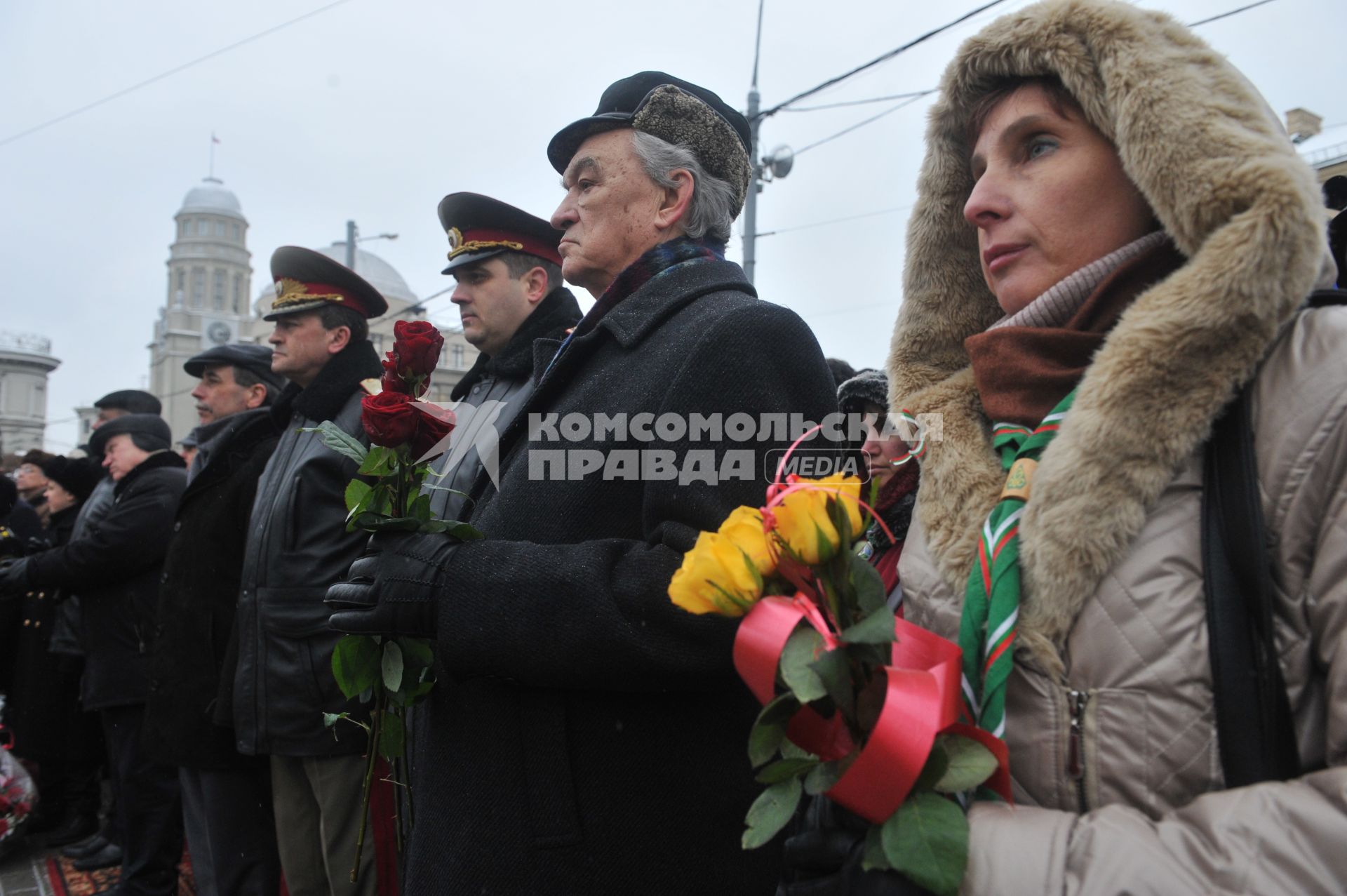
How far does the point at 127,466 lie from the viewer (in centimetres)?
492

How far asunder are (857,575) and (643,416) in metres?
0.80

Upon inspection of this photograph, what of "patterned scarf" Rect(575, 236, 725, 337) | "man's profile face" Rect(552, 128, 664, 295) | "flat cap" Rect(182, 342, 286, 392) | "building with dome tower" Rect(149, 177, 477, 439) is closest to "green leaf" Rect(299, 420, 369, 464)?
"patterned scarf" Rect(575, 236, 725, 337)

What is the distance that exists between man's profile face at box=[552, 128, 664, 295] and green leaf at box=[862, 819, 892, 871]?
1.44m

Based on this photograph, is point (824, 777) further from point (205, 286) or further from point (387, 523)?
point (205, 286)

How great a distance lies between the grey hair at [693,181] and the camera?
2195 millimetres

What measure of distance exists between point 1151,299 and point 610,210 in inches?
52.8

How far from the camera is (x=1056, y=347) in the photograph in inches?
50.4

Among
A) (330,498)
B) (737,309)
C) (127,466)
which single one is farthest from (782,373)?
(127,466)

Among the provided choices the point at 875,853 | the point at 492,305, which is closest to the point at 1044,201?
the point at 875,853

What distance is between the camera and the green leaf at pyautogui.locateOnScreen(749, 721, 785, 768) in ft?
3.53

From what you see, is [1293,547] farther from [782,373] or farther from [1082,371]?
[782,373]

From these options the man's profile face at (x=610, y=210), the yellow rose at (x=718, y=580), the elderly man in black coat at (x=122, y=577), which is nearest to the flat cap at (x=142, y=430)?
the elderly man in black coat at (x=122, y=577)

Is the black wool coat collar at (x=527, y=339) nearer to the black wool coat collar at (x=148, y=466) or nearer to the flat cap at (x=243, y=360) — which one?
the flat cap at (x=243, y=360)

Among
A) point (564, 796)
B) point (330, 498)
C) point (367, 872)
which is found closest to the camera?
point (564, 796)
